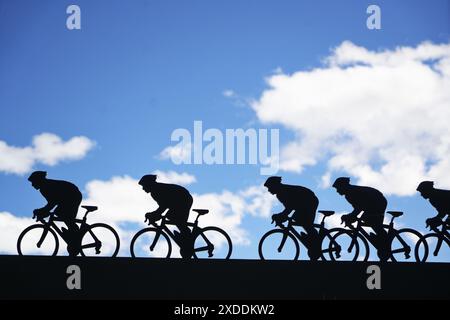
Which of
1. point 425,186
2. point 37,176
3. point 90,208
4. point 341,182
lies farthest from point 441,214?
point 37,176

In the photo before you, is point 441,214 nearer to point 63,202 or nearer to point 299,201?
point 299,201

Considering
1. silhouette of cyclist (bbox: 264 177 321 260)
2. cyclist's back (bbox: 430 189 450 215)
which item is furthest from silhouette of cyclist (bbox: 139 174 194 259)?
cyclist's back (bbox: 430 189 450 215)

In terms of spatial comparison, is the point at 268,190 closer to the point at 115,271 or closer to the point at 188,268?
the point at 188,268

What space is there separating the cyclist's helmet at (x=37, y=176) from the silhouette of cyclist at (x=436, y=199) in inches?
297

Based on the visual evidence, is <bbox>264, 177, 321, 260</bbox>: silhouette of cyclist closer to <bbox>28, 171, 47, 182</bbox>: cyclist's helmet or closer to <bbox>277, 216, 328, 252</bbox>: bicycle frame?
<bbox>277, 216, 328, 252</bbox>: bicycle frame

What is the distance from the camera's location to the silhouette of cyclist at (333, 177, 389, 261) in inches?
628

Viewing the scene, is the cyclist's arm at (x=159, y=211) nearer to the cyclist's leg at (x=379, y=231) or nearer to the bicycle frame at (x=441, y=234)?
the cyclist's leg at (x=379, y=231)

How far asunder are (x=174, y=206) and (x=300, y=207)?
2528 millimetres

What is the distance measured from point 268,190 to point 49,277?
4516mm

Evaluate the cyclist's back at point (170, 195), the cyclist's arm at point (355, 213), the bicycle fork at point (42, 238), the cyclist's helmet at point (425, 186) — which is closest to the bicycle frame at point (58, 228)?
the bicycle fork at point (42, 238)

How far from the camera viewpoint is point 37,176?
15281 millimetres

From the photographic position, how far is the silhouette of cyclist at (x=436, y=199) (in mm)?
16281

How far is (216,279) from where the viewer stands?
14.4 metres
